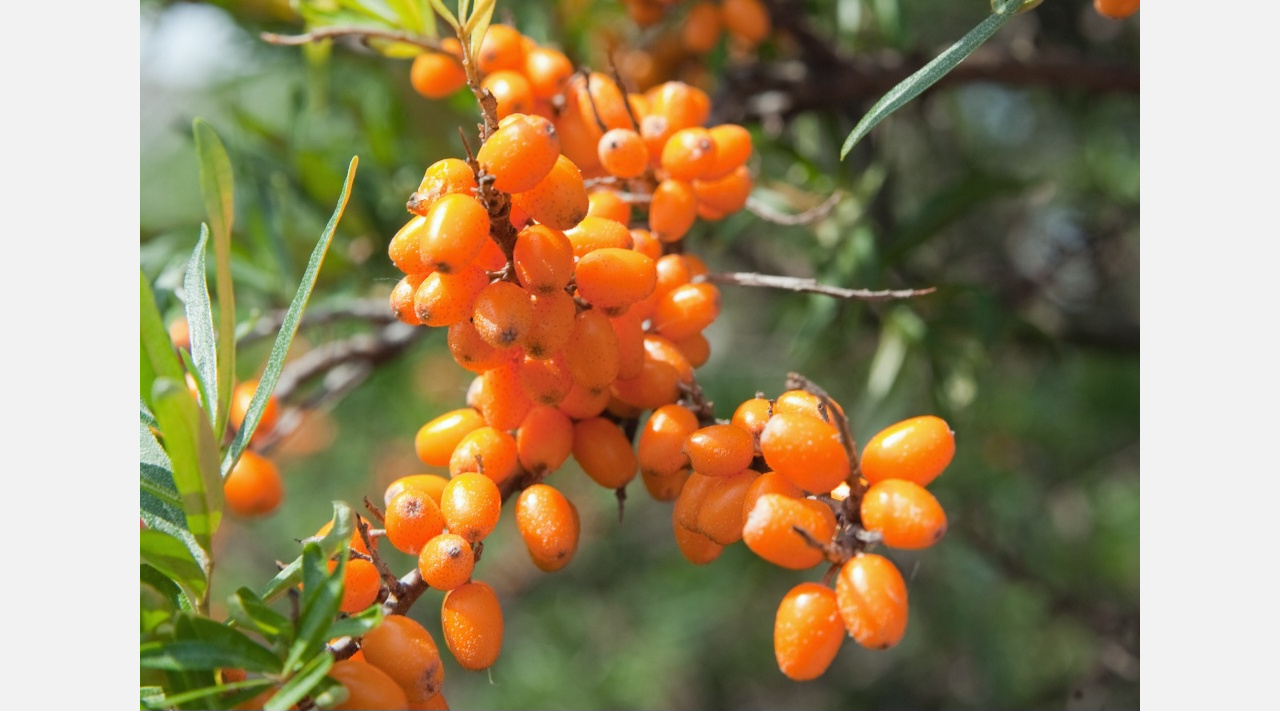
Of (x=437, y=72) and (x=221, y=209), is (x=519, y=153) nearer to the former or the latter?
(x=221, y=209)

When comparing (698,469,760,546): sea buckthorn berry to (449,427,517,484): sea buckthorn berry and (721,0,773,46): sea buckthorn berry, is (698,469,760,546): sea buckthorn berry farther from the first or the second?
(721,0,773,46): sea buckthorn berry

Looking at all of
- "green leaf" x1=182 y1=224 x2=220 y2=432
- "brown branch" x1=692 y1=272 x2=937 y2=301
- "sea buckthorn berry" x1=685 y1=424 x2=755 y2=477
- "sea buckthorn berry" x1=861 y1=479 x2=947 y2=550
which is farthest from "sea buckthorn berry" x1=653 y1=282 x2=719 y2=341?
"green leaf" x1=182 y1=224 x2=220 y2=432

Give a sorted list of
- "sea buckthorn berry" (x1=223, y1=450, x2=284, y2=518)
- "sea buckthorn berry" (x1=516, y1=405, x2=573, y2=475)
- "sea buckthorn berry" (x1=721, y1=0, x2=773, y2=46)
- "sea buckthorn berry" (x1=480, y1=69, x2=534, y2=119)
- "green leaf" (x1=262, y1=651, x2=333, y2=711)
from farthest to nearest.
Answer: "sea buckthorn berry" (x1=721, y1=0, x2=773, y2=46) < "sea buckthorn berry" (x1=223, y1=450, x2=284, y2=518) < "sea buckthorn berry" (x1=480, y1=69, x2=534, y2=119) < "sea buckthorn berry" (x1=516, y1=405, x2=573, y2=475) < "green leaf" (x1=262, y1=651, x2=333, y2=711)

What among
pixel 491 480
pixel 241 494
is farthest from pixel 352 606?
pixel 241 494

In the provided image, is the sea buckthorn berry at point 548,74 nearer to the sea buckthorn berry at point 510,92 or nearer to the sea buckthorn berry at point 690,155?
the sea buckthorn berry at point 510,92

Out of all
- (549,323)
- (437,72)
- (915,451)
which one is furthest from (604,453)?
(437,72)

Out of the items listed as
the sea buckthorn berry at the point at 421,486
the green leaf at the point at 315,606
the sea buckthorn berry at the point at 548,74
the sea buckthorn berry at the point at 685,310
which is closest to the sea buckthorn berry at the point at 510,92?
the sea buckthorn berry at the point at 548,74

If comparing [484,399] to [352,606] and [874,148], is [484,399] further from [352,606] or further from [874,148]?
[874,148]
